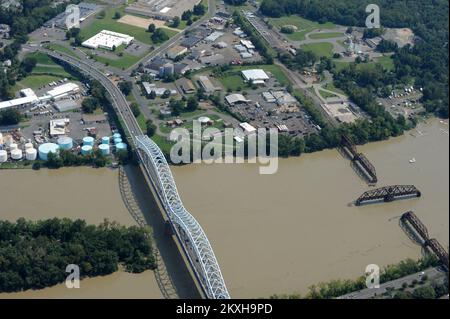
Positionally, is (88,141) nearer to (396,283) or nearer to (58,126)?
(58,126)

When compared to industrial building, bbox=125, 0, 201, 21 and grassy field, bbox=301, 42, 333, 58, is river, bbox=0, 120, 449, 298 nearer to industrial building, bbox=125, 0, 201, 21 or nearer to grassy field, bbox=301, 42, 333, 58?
grassy field, bbox=301, 42, 333, 58

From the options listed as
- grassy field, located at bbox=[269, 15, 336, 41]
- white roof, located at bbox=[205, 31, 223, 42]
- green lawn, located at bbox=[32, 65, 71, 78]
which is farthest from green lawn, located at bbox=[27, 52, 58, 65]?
grassy field, located at bbox=[269, 15, 336, 41]

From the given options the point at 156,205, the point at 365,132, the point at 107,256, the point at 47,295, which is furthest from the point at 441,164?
the point at 47,295

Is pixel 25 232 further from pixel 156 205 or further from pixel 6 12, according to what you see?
pixel 6 12

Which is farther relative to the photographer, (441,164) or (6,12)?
(6,12)

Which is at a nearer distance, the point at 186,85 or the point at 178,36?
the point at 186,85

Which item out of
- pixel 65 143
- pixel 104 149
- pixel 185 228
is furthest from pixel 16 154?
pixel 185 228

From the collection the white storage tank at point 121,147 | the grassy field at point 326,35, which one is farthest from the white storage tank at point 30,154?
the grassy field at point 326,35
